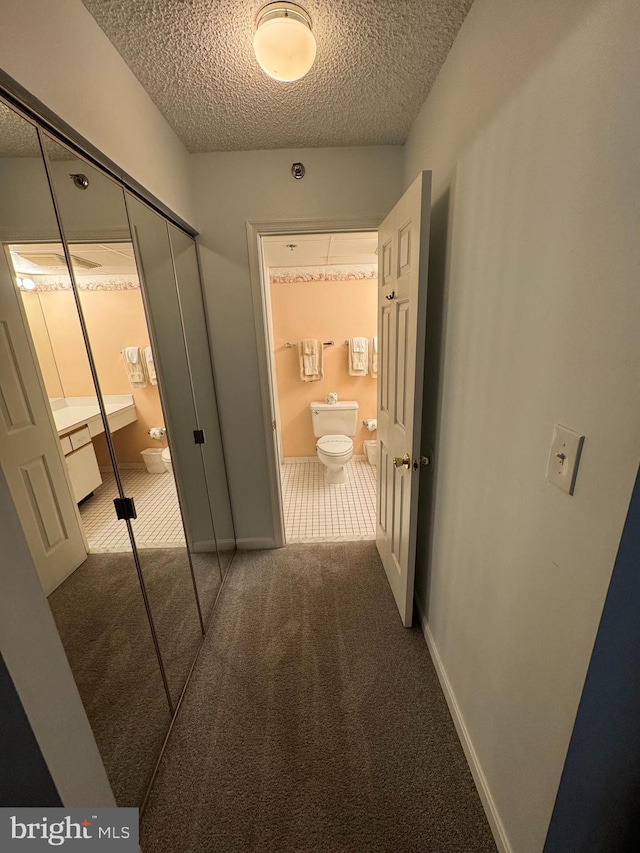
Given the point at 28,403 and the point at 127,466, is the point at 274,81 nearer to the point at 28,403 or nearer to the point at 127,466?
the point at 28,403

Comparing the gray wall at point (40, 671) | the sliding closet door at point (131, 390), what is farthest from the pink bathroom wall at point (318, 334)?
the gray wall at point (40, 671)

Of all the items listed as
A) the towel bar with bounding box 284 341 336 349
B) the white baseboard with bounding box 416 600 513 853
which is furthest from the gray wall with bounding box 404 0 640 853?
the towel bar with bounding box 284 341 336 349

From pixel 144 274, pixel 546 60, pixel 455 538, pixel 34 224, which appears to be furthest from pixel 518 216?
pixel 144 274

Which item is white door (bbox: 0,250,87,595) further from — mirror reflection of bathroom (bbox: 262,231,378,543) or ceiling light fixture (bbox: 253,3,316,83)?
mirror reflection of bathroom (bbox: 262,231,378,543)

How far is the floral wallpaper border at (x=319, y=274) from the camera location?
10.8 feet

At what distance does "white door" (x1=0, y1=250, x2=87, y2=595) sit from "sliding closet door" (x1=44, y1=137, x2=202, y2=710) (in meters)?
0.17

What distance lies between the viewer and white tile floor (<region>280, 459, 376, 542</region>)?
248 centimetres

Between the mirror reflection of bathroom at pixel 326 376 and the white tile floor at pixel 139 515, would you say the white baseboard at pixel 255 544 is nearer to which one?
the mirror reflection of bathroom at pixel 326 376

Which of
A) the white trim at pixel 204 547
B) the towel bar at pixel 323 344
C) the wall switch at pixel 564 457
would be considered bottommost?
the white trim at pixel 204 547

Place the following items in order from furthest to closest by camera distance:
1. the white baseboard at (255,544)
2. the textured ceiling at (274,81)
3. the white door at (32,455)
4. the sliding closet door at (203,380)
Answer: the white baseboard at (255,544) → the sliding closet door at (203,380) → the textured ceiling at (274,81) → the white door at (32,455)

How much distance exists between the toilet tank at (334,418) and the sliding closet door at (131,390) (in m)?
2.08

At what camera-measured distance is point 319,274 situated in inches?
130

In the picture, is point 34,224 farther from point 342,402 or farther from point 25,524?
point 342,402

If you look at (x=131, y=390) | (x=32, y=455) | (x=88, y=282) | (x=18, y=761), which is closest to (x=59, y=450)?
(x=32, y=455)
